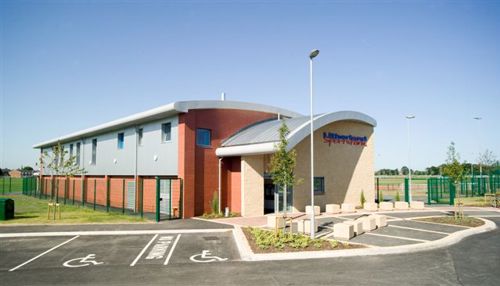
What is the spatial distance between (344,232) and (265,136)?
8.53 meters

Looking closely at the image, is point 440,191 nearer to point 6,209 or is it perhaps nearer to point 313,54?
point 313,54

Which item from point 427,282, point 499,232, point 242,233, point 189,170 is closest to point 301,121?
point 189,170

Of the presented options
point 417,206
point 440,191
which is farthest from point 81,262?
point 440,191

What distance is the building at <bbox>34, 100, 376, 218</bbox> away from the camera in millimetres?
22078

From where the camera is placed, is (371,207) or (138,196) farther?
(371,207)

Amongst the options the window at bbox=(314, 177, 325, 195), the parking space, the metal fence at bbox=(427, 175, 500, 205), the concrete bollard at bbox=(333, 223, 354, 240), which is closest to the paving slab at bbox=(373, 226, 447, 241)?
the concrete bollard at bbox=(333, 223, 354, 240)

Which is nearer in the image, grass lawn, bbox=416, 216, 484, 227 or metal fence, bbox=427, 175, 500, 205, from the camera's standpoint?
grass lawn, bbox=416, 216, 484, 227

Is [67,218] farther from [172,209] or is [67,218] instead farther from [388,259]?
[388,259]

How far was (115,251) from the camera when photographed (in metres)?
13.6

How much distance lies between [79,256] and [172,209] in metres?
9.64

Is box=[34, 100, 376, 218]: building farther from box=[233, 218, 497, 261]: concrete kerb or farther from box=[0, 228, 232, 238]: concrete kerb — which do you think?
box=[233, 218, 497, 261]: concrete kerb

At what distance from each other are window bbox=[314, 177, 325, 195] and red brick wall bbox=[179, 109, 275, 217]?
6.73 metres

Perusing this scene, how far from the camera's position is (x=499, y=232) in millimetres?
17359

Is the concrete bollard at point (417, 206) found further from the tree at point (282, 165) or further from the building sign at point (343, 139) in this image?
the tree at point (282, 165)
